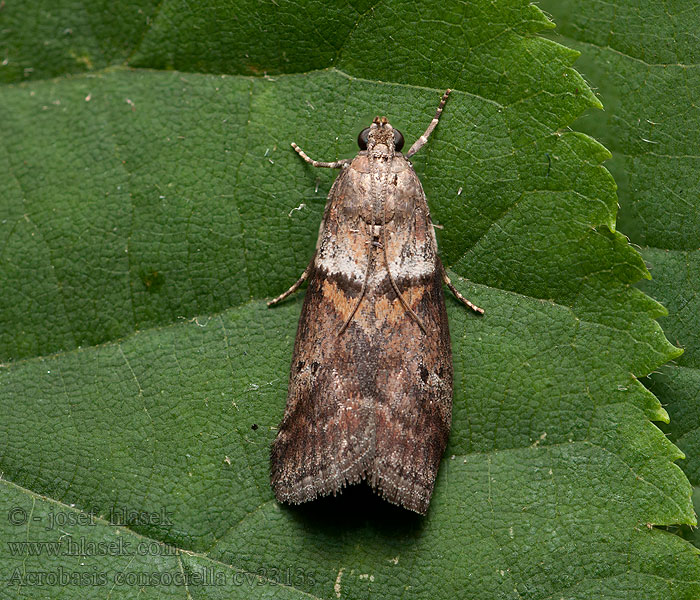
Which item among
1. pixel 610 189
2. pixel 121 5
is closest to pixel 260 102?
pixel 121 5

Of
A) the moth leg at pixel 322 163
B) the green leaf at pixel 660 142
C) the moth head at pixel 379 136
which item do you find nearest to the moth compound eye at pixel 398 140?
the moth head at pixel 379 136

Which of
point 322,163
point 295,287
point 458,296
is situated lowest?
point 295,287

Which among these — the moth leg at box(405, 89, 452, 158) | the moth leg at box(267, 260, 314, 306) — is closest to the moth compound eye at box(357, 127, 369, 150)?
the moth leg at box(405, 89, 452, 158)

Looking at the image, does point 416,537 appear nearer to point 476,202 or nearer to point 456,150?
point 476,202

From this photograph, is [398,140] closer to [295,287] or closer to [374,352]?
[295,287]

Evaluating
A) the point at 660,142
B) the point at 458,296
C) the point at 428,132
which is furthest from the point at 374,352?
the point at 660,142

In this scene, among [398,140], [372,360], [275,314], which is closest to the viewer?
[372,360]
